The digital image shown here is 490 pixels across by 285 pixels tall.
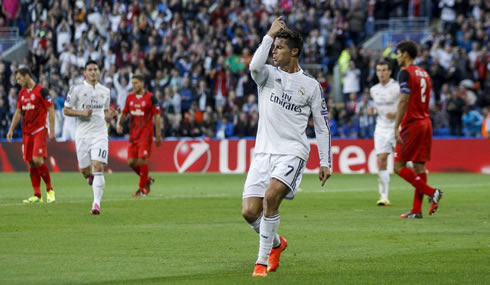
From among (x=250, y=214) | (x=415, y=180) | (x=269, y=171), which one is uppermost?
(x=269, y=171)

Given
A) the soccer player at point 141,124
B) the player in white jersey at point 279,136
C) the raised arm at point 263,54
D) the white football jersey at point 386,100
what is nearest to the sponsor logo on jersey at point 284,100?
the player in white jersey at point 279,136

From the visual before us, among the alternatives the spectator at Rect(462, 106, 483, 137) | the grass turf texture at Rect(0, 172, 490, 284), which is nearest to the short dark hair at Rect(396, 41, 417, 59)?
the grass turf texture at Rect(0, 172, 490, 284)

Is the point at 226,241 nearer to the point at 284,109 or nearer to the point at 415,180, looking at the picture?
the point at 284,109

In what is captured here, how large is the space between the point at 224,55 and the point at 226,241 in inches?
882

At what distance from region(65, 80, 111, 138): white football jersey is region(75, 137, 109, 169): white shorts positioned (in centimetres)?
10

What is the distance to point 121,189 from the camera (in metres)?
21.7

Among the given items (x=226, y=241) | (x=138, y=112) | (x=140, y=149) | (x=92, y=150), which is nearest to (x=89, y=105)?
(x=92, y=150)

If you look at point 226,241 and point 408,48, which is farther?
point 408,48

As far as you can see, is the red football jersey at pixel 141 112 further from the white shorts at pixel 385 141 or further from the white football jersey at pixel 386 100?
the white shorts at pixel 385 141

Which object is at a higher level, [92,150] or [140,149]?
[92,150]

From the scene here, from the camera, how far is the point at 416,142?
46.7 feet

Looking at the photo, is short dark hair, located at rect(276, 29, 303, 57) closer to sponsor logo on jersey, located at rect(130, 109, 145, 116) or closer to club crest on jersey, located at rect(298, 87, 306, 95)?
club crest on jersey, located at rect(298, 87, 306, 95)

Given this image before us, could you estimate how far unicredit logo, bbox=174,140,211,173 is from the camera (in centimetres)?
2927

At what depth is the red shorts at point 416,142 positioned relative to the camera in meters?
14.2
